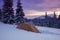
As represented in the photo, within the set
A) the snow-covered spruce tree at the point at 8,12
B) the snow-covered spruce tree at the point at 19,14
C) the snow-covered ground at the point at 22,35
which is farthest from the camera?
the snow-covered spruce tree at the point at 19,14

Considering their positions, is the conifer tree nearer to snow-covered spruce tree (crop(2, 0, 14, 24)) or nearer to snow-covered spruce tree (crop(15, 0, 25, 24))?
snow-covered spruce tree (crop(15, 0, 25, 24))

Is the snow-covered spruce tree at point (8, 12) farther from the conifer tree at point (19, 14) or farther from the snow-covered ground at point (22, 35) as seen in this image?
the snow-covered ground at point (22, 35)

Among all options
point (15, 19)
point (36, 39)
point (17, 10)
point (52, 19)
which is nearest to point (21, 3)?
point (17, 10)

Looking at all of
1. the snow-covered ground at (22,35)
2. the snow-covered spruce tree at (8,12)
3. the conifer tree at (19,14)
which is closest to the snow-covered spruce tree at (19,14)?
the conifer tree at (19,14)

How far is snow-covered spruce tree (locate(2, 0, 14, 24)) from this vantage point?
76.9ft

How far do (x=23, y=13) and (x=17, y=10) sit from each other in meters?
1.44

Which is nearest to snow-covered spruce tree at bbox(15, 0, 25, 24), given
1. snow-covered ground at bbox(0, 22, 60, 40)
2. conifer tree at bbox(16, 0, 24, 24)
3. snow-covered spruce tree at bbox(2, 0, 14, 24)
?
conifer tree at bbox(16, 0, 24, 24)

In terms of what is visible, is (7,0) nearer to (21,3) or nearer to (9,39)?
(21,3)

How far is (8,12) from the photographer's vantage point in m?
24.0

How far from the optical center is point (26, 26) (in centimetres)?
980

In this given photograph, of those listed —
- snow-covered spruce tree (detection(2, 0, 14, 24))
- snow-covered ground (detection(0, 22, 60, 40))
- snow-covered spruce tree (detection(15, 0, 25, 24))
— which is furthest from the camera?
snow-covered spruce tree (detection(15, 0, 25, 24))

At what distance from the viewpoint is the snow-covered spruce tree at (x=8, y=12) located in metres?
23.4

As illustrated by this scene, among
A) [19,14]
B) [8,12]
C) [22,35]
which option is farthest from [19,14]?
[22,35]

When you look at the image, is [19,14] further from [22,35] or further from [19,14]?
[22,35]
